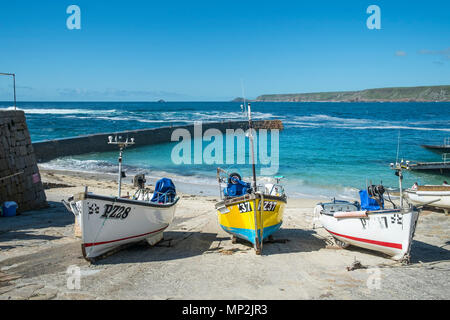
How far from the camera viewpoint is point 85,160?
31.2 meters

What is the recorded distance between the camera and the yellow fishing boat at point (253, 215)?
9.98m

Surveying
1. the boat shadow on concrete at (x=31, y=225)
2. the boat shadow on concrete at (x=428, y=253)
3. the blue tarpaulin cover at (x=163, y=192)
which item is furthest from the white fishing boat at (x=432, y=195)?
the boat shadow on concrete at (x=31, y=225)

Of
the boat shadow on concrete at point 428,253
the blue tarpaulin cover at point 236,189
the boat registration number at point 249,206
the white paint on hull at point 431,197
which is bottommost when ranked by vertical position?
the boat shadow on concrete at point 428,253

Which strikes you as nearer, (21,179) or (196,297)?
(196,297)

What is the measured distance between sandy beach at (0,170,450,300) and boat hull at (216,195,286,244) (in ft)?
1.62

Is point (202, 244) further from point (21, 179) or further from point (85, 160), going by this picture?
point (85, 160)

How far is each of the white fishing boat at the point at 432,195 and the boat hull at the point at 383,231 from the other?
6.75m

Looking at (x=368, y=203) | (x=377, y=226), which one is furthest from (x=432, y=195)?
(x=377, y=226)

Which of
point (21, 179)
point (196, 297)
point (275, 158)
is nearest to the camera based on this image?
point (196, 297)

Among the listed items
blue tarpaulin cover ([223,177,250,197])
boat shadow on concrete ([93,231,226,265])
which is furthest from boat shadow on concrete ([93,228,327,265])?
blue tarpaulin cover ([223,177,250,197])

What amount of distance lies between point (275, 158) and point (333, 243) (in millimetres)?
22778

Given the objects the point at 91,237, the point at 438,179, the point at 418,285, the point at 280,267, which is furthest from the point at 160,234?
the point at 438,179

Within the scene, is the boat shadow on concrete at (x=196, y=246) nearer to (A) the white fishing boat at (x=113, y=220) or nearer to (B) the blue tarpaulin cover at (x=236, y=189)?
(A) the white fishing boat at (x=113, y=220)

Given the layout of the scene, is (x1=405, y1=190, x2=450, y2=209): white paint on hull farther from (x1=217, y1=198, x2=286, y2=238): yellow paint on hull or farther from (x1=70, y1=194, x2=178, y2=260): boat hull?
(x1=70, y1=194, x2=178, y2=260): boat hull
